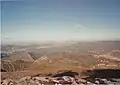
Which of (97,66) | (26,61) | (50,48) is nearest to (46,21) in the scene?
(50,48)

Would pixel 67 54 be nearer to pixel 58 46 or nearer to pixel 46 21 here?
pixel 58 46

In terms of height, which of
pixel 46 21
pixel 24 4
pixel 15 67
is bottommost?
pixel 15 67

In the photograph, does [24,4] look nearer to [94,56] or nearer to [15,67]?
[15,67]

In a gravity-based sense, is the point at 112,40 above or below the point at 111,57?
above

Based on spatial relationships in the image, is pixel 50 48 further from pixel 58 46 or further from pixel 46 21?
pixel 46 21

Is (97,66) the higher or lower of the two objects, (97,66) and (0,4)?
the lower

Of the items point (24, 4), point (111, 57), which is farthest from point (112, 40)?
point (24, 4)

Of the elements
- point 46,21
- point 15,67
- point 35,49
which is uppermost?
point 46,21
